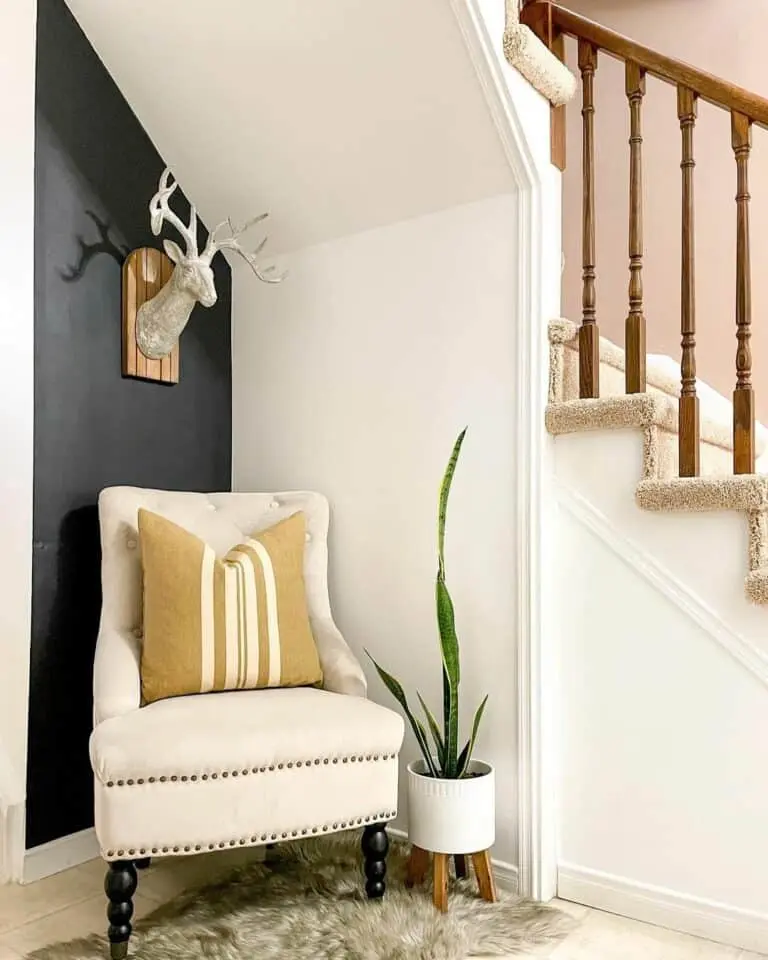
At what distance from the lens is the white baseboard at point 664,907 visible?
6.34ft

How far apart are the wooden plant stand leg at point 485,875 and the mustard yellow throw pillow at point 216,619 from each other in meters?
0.59

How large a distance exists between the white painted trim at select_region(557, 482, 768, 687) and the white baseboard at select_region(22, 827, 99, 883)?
62.6 inches

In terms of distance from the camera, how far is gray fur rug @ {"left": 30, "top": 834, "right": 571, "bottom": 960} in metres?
1.86

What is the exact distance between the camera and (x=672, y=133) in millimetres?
3316

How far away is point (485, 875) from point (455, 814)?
20 centimetres

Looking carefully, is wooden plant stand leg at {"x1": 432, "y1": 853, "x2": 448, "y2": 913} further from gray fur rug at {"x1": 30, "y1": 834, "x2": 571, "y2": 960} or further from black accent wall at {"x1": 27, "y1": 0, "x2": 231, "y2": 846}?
black accent wall at {"x1": 27, "y1": 0, "x2": 231, "y2": 846}

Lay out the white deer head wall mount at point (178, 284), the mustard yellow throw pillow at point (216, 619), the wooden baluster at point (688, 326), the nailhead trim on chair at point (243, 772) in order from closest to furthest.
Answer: the nailhead trim on chair at point (243, 772) < the wooden baluster at point (688, 326) < the mustard yellow throw pillow at point (216, 619) < the white deer head wall mount at point (178, 284)

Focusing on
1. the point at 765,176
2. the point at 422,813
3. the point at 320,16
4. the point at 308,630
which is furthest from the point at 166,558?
the point at 765,176

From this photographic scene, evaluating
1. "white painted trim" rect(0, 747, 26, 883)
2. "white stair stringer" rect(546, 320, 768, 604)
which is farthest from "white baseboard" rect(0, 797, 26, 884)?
"white stair stringer" rect(546, 320, 768, 604)

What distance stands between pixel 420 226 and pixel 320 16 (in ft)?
1.92

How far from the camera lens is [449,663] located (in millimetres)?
2107

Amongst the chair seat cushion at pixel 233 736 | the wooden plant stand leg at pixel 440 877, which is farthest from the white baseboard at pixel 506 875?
the chair seat cushion at pixel 233 736

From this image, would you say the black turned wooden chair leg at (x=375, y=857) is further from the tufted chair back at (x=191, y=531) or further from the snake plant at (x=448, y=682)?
the tufted chair back at (x=191, y=531)

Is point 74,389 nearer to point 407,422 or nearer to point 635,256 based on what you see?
point 407,422
